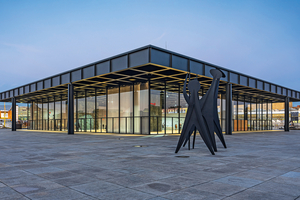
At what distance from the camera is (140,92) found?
2616 cm

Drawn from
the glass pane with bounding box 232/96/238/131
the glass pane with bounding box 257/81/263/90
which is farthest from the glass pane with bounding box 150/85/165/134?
the glass pane with bounding box 232/96/238/131

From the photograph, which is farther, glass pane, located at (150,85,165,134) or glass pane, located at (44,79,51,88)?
glass pane, located at (44,79,51,88)

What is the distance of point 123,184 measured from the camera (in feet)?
17.8

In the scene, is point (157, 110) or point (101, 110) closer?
point (157, 110)

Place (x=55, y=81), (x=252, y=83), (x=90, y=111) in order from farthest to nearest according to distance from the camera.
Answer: (x=90, y=111) → (x=252, y=83) → (x=55, y=81)

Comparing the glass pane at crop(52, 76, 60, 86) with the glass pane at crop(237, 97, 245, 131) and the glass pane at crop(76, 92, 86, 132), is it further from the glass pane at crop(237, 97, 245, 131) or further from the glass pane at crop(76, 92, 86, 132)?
the glass pane at crop(237, 97, 245, 131)

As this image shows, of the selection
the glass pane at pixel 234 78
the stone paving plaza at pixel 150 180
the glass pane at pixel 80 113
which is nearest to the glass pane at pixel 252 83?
the glass pane at pixel 234 78

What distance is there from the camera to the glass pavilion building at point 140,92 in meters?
20.1

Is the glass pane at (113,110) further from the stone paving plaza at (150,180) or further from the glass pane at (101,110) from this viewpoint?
the stone paving plaza at (150,180)

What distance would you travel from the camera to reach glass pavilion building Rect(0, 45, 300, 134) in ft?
66.1

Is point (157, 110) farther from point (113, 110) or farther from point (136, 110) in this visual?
point (113, 110)

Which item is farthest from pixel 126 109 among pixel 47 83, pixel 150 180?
pixel 150 180

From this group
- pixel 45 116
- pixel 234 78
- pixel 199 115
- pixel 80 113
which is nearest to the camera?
pixel 199 115

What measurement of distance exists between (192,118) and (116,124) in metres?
18.8
